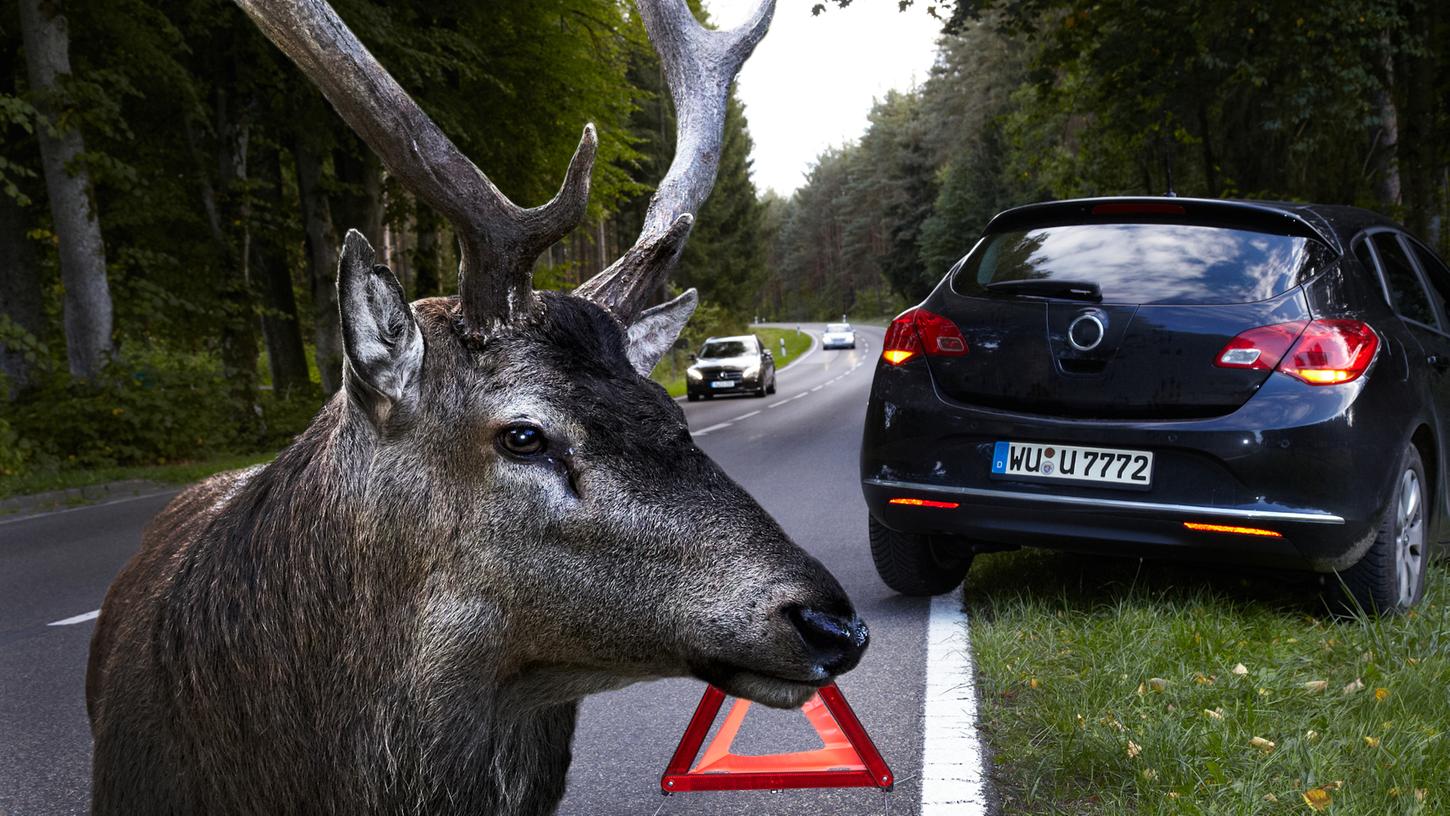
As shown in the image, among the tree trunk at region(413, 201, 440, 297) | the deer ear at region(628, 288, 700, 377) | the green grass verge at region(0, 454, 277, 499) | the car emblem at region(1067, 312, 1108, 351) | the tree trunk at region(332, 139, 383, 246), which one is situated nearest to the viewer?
the deer ear at region(628, 288, 700, 377)

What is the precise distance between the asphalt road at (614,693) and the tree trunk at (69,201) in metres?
3.62

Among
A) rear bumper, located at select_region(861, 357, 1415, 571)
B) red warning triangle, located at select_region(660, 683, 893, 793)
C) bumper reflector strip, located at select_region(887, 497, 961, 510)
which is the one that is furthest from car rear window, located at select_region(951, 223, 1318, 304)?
red warning triangle, located at select_region(660, 683, 893, 793)

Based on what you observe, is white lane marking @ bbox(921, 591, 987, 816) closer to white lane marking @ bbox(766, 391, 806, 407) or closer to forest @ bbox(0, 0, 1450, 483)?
forest @ bbox(0, 0, 1450, 483)

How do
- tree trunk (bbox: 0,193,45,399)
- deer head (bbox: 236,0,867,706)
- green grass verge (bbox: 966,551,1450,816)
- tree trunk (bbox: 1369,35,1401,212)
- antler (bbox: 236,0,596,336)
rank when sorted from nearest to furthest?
1. deer head (bbox: 236,0,867,706)
2. antler (bbox: 236,0,596,336)
3. green grass verge (bbox: 966,551,1450,816)
4. tree trunk (bbox: 0,193,45,399)
5. tree trunk (bbox: 1369,35,1401,212)

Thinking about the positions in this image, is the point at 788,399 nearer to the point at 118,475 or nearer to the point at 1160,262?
the point at 118,475

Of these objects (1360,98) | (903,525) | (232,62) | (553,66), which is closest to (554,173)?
(553,66)

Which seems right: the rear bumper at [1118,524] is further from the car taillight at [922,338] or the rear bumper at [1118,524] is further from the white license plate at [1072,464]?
the car taillight at [922,338]

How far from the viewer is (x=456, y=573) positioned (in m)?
2.06

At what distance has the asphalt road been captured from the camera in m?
3.51

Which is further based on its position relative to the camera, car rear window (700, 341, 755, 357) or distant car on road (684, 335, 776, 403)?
car rear window (700, 341, 755, 357)

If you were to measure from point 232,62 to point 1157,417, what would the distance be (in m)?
16.2

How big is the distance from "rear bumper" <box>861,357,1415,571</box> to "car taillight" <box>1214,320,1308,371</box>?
0.10 meters

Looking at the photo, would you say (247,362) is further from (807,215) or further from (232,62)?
(807,215)

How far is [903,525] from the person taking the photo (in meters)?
5.07
